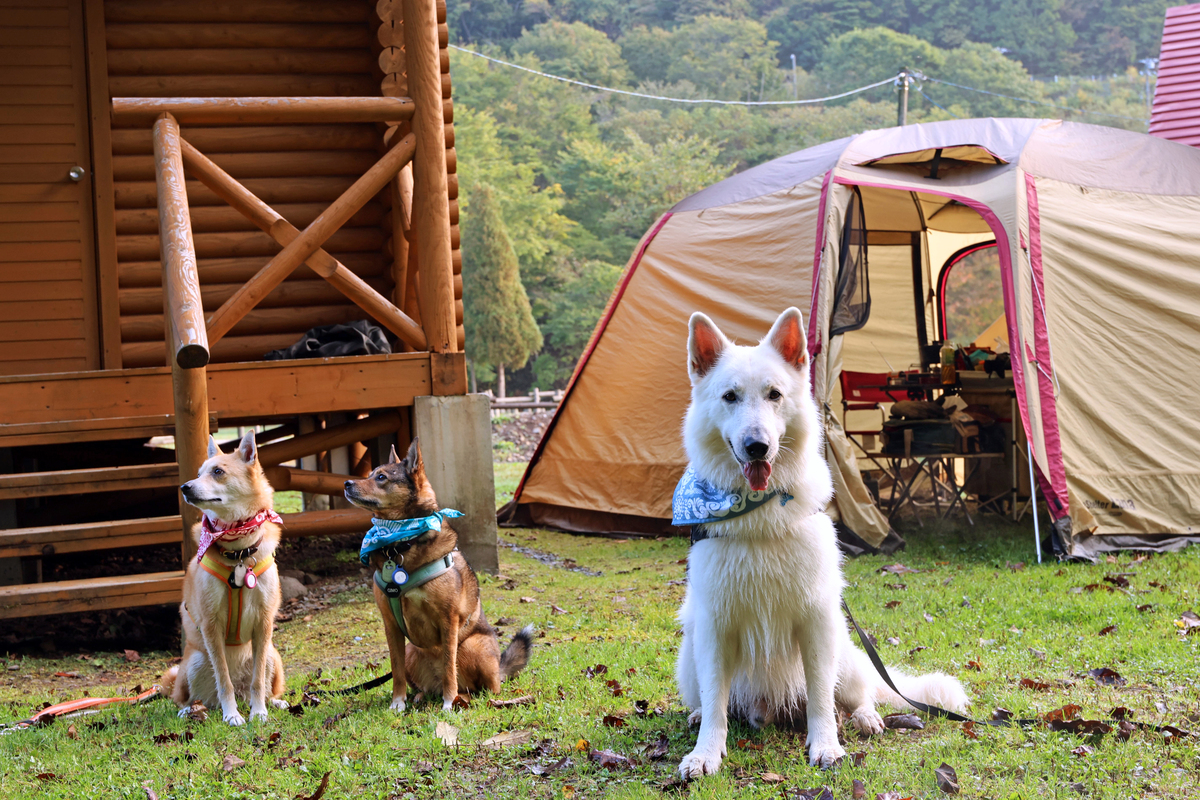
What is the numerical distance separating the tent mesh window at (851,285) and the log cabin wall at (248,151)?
11.9 feet

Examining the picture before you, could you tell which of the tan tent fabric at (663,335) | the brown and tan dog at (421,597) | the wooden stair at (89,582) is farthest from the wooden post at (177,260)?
the tan tent fabric at (663,335)

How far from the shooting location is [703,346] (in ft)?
9.67

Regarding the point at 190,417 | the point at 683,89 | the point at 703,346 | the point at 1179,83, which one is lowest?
the point at 190,417

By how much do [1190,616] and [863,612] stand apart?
161cm

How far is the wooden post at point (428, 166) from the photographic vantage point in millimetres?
5887

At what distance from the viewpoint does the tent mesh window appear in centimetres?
686

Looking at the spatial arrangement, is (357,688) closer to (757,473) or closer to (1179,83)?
(757,473)

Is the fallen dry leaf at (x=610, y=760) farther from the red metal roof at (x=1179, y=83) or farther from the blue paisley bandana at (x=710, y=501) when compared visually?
the red metal roof at (x=1179, y=83)

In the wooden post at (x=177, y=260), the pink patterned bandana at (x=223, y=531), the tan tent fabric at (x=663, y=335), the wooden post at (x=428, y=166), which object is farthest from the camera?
the tan tent fabric at (x=663, y=335)

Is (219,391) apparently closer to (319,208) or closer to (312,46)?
(319,208)

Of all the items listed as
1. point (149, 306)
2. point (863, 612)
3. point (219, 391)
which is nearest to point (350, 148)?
point (149, 306)

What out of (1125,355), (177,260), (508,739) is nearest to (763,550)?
(508,739)

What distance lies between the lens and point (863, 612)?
5.04m

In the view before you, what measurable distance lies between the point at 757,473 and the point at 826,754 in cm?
89
